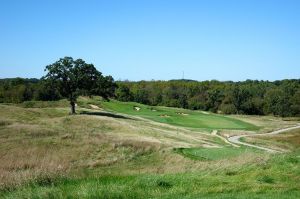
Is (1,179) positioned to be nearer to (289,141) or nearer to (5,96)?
(289,141)

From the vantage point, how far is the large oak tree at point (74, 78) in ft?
227

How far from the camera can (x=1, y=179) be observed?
13281 millimetres

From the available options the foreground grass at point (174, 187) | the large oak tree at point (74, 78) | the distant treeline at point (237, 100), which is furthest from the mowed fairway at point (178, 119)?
the foreground grass at point (174, 187)

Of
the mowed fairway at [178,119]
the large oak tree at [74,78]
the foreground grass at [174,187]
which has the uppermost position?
the large oak tree at [74,78]

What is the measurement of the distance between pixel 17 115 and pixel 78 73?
11713 mm

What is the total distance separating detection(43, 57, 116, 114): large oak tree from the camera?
6931 centimetres

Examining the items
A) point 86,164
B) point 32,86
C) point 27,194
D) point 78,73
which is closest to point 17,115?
point 78,73

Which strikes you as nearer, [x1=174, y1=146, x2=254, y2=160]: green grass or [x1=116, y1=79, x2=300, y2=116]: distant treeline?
[x1=174, y1=146, x2=254, y2=160]: green grass

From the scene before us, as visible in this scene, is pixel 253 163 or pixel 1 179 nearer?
pixel 1 179

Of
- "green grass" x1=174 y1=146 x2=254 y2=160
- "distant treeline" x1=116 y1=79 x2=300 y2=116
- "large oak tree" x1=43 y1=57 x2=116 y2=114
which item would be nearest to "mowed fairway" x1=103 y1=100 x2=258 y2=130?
"large oak tree" x1=43 y1=57 x2=116 y2=114

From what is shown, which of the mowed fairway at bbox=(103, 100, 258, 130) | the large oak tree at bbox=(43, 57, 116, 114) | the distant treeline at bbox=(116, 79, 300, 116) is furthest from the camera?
the distant treeline at bbox=(116, 79, 300, 116)

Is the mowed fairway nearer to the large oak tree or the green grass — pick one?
the large oak tree

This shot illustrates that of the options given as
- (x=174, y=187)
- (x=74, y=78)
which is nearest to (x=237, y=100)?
(x=74, y=78)

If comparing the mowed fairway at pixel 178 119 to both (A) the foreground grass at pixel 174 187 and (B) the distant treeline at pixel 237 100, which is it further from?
(A) the foreground grass at pixel 174 187
